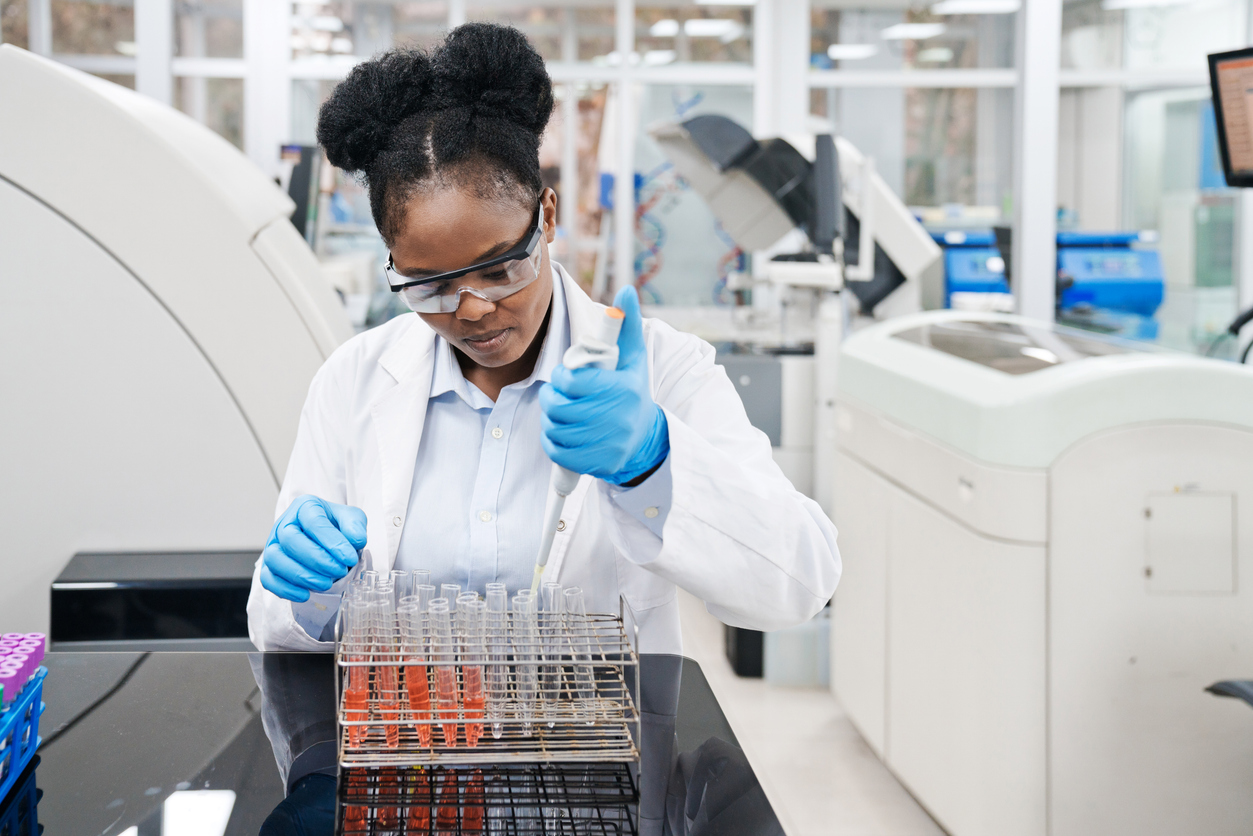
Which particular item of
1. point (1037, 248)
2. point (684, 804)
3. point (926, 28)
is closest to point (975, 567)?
point (684, 804)

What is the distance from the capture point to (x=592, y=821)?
2.44 feet

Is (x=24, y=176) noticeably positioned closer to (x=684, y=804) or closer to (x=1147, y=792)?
(x=684, y=804)

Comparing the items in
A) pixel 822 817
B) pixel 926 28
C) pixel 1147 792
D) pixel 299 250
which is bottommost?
pixel 822 817

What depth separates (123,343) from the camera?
1476 millimetres

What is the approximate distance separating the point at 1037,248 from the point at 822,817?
4230 millimetres

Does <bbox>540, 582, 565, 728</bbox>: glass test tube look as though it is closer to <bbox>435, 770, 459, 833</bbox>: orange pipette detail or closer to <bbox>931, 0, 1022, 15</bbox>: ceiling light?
<bbox>435, 770, 459, 833</bbox>: orange pipette detail

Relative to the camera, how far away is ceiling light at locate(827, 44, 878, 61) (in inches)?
236

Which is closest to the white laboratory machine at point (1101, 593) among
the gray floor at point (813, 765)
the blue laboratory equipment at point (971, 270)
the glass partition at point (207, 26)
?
the gray floor at point (813, 765)

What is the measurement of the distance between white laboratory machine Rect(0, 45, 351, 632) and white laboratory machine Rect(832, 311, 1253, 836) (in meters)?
1.24

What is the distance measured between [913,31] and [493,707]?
6.00m

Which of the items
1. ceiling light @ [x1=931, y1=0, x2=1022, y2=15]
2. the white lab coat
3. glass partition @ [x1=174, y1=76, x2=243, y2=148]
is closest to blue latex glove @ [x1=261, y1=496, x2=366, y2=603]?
the white lab coat

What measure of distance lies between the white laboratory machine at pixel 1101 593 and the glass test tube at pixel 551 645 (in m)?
1.17

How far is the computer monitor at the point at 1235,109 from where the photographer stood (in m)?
1.96

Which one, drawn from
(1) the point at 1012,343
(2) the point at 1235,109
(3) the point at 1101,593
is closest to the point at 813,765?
(3) the point at 1101,593
